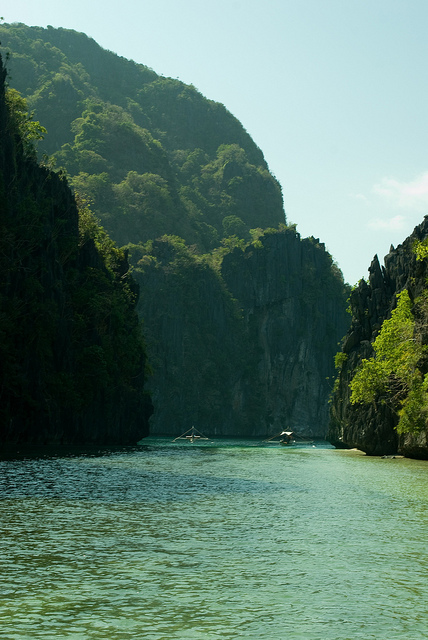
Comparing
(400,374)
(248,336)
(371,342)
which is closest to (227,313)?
(248,336)

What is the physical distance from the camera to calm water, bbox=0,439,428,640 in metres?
10.1

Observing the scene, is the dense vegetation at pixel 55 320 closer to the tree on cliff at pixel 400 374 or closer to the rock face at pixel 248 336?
the tree on cliff at pixel 400 374

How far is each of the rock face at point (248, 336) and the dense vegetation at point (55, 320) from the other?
8040cm

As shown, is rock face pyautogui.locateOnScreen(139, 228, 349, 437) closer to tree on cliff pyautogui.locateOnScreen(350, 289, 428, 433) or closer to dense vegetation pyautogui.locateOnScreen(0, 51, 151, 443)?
dense vegetation pyautogui.locateOnScreen(0, 51, 151, 443)

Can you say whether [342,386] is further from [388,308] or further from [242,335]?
[242,335]

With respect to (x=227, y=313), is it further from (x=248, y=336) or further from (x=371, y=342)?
(x=371, y=342)

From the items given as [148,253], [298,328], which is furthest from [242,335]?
[148,253]

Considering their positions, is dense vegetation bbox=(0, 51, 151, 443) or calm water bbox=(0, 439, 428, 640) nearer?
calm water bbox=(0, 439, 428, 640)

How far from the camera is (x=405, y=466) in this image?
143 ft

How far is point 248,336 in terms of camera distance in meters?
190

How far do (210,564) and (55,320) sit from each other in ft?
155

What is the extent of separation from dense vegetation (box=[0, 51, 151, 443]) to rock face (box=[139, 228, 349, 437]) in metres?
80.4

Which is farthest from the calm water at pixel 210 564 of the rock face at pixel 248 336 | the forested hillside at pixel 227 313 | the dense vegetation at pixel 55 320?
the forested hillside at pixel 227 313

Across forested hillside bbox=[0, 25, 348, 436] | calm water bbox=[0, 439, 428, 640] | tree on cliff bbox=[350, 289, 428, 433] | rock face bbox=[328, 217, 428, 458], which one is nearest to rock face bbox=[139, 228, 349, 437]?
forested hillside bbox=[0, 25, 348, 436]
